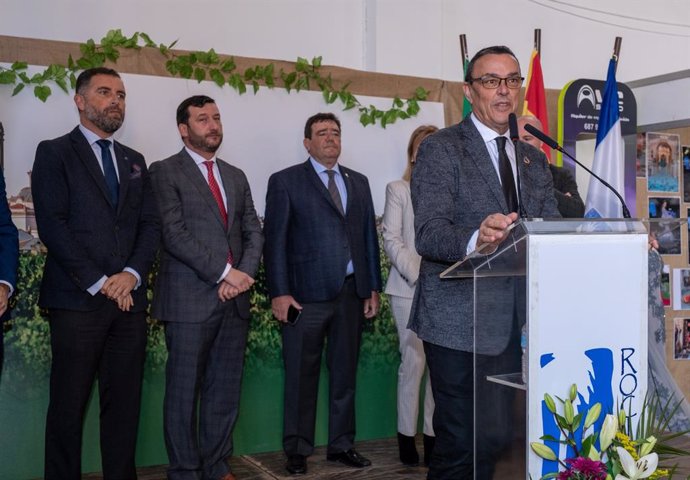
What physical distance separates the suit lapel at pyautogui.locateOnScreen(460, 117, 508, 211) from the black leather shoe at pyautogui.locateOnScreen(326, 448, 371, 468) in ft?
7.40

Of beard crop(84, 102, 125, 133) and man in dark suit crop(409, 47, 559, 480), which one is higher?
beard crop(84, 102, 125, 133)

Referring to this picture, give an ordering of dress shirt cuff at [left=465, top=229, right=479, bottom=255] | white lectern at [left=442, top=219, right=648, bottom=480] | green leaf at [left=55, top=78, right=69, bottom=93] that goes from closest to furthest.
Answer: white lectern at [left=442, top=219, right=648, bottom=480], dress shirt cuff at [left=465, top=229, right=479, bottom=255], green leaf at [left=55, top=78, right=69, bottom=93]

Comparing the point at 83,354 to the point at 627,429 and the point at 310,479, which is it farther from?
the point at 627,429

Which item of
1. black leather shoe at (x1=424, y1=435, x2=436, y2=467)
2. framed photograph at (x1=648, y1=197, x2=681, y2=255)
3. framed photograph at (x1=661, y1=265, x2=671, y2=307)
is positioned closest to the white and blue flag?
framed photograph at (x1=648, y1=197, x2=681, y2=255)

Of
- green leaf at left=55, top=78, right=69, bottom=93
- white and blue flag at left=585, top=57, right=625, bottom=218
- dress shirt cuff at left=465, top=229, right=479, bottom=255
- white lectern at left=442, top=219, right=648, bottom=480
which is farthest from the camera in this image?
white and blue flag at left=585, top=57, right=625, bottom=218

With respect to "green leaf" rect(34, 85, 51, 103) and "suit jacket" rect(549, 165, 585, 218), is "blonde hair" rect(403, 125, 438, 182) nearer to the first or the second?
"suit jacket" rect(549, 165, 585, 218)

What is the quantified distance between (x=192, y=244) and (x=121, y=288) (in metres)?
0.49

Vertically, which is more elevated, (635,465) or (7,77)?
(7,77)

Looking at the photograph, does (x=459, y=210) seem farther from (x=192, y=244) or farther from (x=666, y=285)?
(x=666, y=285)

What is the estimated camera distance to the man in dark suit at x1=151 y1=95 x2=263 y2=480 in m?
3.70

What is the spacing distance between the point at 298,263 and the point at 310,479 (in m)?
1.04

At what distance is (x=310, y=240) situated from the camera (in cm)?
417

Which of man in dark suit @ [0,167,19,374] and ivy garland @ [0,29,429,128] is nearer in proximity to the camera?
man in dark suit @ [0,167,19,374]

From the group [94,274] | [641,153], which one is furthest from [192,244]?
[641,153]
